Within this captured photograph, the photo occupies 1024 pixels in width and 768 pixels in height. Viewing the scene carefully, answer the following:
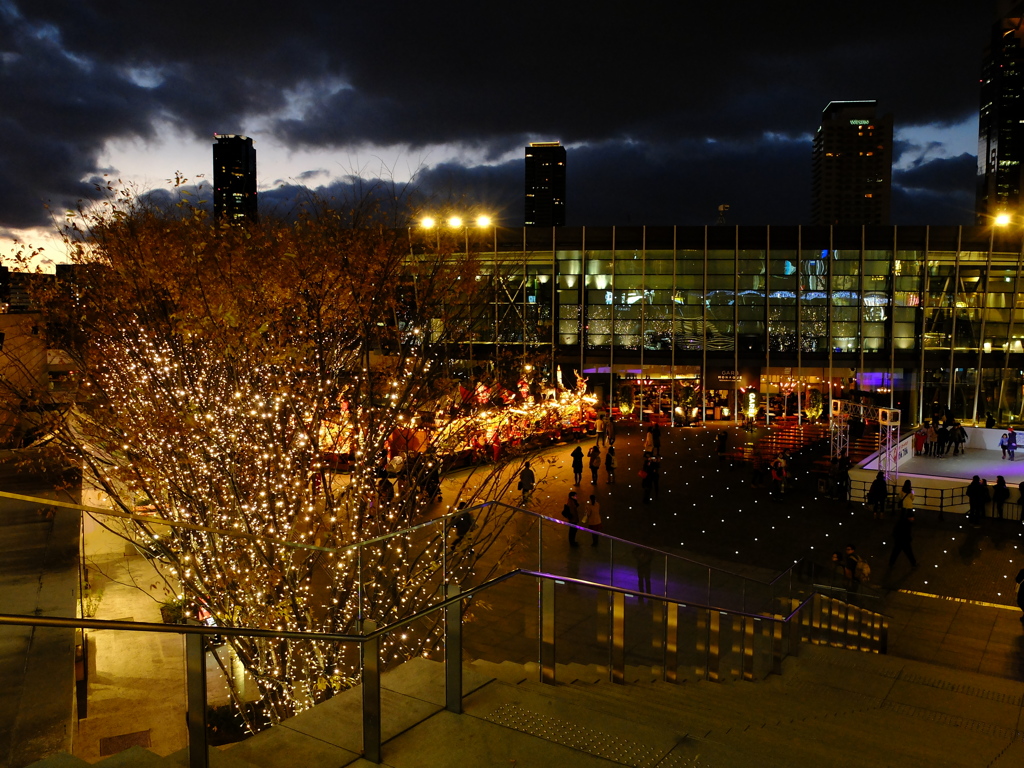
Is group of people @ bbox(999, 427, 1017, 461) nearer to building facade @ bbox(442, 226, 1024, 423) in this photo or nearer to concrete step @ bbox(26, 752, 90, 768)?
building facade @ bbox(442, 226, 1024, 423)

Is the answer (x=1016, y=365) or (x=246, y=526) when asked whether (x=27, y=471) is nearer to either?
(x=246, y=526)

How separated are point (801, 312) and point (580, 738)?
3587 cm

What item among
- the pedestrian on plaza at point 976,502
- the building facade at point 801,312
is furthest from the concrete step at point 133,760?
the building facade at point 801,312

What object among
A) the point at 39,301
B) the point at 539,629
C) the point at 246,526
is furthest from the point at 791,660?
the point at 39,301

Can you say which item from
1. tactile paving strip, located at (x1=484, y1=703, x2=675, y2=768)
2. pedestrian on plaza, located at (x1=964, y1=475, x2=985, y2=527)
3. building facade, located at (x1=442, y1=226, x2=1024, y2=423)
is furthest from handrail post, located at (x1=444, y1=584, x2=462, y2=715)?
building facade, located at (x1=442, y1=226, x2=1024, y2=423)

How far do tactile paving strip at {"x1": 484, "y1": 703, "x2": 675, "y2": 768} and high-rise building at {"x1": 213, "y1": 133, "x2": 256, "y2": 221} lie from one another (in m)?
10.6

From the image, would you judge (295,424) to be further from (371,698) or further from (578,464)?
(578,464)

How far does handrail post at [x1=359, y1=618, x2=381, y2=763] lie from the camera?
134 inches

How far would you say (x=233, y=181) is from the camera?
1306 centimetres

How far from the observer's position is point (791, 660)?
862cm

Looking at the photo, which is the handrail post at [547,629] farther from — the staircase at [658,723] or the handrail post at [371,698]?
the handrail post at [371,698]

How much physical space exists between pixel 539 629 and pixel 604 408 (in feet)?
96.8

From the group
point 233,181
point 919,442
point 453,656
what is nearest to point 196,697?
point 453,656

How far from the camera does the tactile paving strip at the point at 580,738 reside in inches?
144
